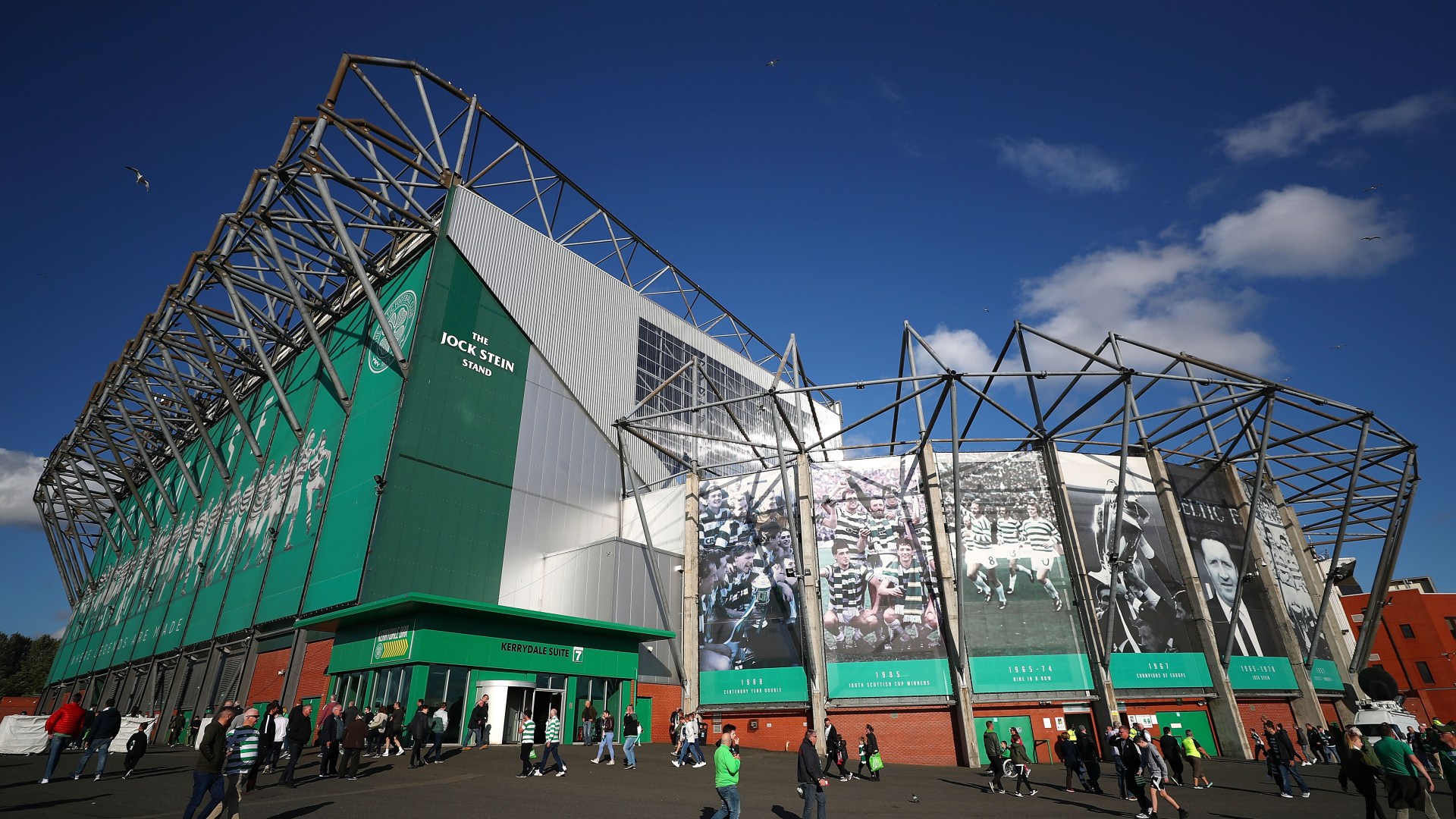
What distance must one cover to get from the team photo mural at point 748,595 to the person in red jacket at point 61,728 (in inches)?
854

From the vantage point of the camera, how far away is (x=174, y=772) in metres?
17.3

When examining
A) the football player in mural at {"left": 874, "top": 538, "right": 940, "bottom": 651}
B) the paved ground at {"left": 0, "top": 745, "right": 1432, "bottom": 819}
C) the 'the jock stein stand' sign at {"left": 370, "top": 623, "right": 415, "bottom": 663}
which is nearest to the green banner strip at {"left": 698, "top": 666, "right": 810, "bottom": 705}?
the football player in mural at {"left": 874, "top": 538, "right": 940, "bottom": 651}

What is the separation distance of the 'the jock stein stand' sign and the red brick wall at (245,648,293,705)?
290 inches

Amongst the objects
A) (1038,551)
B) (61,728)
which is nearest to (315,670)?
(61,728)

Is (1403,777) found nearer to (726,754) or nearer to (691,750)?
(726,754)

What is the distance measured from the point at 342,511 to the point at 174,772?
1349 cm

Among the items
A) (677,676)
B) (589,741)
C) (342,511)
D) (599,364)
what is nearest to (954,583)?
(677,676)

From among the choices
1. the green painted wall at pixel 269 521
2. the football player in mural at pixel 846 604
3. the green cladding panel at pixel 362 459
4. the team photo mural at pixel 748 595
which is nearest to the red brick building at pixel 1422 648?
the football player in mural at pixel 846 604

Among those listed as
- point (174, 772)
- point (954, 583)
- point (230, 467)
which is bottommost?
point (174, 772)

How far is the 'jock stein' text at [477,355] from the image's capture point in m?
32.5

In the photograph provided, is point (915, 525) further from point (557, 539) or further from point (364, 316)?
point (364, 316)

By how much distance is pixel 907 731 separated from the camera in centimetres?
2831

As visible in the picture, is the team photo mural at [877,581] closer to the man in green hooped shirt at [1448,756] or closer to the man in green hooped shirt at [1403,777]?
the man in green hooped shirt at [1448,756]

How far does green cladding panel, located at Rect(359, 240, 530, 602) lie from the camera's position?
Result: 2816cm
